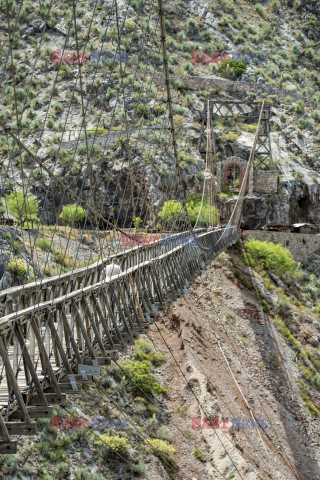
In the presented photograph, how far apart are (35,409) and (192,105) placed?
37.6 meters

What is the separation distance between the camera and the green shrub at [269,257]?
28.0 m

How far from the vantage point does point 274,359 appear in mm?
20750

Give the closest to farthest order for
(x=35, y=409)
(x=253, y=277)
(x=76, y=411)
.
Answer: (x=35, y=409) → (x=76, y=411) → (x=253, y=277)

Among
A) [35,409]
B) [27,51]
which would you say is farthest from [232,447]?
[27,51]

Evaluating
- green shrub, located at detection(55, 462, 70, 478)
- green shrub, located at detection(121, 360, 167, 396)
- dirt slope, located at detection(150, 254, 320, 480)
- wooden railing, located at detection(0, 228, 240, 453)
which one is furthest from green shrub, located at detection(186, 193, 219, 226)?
green shrub, located at detection(55, 462, 70, 478)

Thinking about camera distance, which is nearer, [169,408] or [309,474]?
[169,408]

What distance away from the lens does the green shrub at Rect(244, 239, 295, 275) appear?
2797 cm

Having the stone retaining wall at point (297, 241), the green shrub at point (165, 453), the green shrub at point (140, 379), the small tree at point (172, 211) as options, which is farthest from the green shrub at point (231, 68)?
the green shrub at point (165, 453)

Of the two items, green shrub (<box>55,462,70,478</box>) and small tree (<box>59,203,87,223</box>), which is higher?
small tree (<box>59,203,87,223</box>)

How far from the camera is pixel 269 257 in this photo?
2812 cm

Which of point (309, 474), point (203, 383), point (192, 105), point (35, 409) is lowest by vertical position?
point (309, 474)

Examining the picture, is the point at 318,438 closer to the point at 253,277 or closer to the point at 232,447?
the point at 232,447

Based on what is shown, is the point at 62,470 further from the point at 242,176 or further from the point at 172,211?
the point at 242,176

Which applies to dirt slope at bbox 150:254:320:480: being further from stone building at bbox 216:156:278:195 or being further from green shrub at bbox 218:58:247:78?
green shrub at bbox 218:58:247:78
